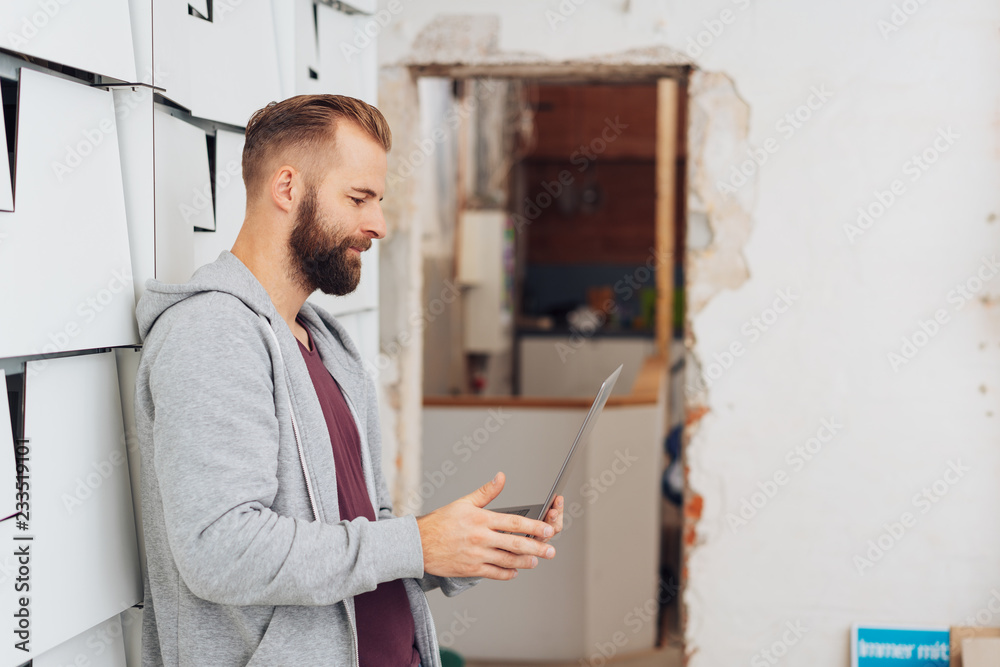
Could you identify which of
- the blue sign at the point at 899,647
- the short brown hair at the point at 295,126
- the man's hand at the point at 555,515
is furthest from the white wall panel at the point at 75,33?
the blue sign at the point at 899,647

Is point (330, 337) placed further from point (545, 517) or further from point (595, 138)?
point (595, 138)

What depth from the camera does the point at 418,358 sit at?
2.62 meters

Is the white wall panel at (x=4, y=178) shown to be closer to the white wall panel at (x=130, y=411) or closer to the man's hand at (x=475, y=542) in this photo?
the white wall panel at (x=130, y=411)

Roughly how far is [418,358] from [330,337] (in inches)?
48.0

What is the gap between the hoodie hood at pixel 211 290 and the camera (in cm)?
107

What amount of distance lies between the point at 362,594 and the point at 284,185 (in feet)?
2.02

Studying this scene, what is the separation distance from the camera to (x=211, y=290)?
3.52 ft

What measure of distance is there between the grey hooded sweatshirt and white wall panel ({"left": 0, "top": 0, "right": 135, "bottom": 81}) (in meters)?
0.30

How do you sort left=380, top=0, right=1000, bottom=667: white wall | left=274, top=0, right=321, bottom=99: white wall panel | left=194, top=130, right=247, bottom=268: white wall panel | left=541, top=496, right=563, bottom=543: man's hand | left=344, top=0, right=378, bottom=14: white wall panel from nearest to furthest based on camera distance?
left=541, top=496, right=563, bottom=543: man's hand
left=194, top=130, right=247, bottom=268: white wall panel
left=274, top=0, right=321, bottom=99: white wall panel
left=344, top=0, right=378, bottom=14: white wall panel
left=380, top=0, right=1000, bottom=667: white wall

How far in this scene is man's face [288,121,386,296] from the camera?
1165mm

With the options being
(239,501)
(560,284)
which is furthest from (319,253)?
(560,284)

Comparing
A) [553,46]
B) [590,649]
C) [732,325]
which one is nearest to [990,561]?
[732,325]

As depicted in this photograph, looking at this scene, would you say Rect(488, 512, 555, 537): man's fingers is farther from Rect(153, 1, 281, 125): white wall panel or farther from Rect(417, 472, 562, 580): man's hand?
Rect(153, 1, 281, 125): white wall panel

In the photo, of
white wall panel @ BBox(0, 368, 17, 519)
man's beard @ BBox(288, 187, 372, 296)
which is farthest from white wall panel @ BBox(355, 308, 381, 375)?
white wall panel @ BBox(0, 368, 17, 519)
